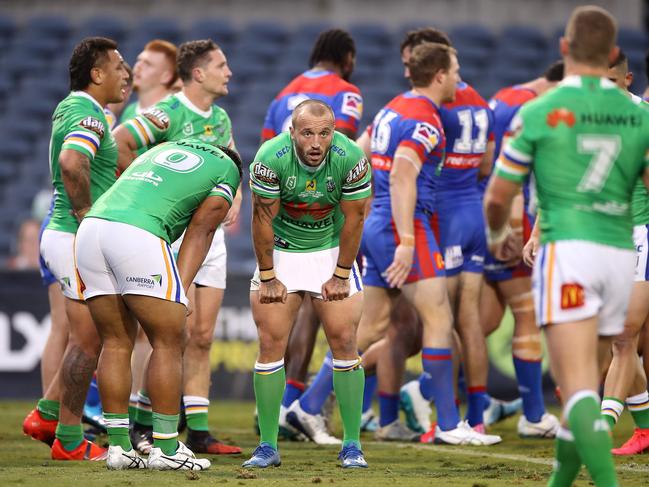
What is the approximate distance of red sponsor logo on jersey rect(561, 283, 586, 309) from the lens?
4.39 metres

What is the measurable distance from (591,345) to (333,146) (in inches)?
83.7

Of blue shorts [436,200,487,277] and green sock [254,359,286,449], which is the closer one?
green sock [254,359,286,449]

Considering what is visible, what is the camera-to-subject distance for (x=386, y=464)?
6.36m

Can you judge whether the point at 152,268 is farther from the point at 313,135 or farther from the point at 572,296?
the point at 572,296

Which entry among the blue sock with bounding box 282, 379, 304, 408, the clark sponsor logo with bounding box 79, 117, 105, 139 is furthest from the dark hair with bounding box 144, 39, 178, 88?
the blue sock with bounding box 282, 379, 304, 408

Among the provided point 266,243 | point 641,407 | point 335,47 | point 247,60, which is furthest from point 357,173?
point 247,60

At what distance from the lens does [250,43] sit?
17.3 metres

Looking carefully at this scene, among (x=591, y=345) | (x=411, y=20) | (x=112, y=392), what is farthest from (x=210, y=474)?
(x=411, y=20)

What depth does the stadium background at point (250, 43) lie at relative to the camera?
52.1 ft

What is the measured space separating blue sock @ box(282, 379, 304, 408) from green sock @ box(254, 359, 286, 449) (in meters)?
1.95

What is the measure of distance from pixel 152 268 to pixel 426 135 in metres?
2.56

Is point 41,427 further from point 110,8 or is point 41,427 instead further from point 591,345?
point 110,8

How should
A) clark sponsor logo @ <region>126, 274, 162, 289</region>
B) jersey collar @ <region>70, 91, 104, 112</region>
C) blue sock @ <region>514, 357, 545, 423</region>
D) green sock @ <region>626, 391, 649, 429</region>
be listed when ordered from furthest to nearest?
blue sock @ <region>514, 357, 545, 423</region>
green sock @ <region>626, 391, 649, 429</region>
jersey collar @ <region>70, 91, 104, 112</region>
clark sponsor logo @ <region>126, 274, 162, 289</region>

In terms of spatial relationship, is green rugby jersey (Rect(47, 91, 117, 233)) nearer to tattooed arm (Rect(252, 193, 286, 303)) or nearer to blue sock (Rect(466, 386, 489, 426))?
tattooed arm (Rect(252, 193, 286, 303))
